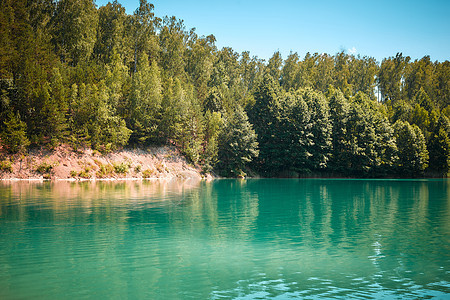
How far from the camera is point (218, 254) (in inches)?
642

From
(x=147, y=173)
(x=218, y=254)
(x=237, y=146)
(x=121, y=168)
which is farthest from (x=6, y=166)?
(x=218, y=254)

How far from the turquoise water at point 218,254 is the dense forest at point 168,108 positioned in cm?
4573

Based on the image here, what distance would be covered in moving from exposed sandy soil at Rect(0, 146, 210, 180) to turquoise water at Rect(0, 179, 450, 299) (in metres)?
38.3

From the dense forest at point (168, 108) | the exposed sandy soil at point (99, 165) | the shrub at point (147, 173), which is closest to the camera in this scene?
the exposed sandy soil at point (99, 165)

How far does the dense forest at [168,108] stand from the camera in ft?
226

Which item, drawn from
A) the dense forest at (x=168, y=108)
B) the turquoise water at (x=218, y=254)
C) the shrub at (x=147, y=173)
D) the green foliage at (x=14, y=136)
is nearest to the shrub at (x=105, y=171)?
the dense forest at (x=168, y=108)

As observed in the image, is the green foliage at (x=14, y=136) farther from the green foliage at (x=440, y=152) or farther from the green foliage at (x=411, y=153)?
the green foliage at (x=440, y=152)

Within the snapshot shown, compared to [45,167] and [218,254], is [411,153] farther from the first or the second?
[218,254]

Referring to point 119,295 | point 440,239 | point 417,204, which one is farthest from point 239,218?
point 417,204

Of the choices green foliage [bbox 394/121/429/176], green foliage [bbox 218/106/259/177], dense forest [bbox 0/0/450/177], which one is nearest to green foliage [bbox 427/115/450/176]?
dense forest [bbox 0/0/450/177]

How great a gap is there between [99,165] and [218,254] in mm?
60635

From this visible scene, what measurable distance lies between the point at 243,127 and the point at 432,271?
264 ft

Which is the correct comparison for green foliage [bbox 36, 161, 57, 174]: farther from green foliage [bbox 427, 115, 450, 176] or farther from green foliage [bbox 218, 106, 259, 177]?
green foliage [bbox 427, 115, 450, 176]

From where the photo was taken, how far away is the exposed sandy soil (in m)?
64.4
